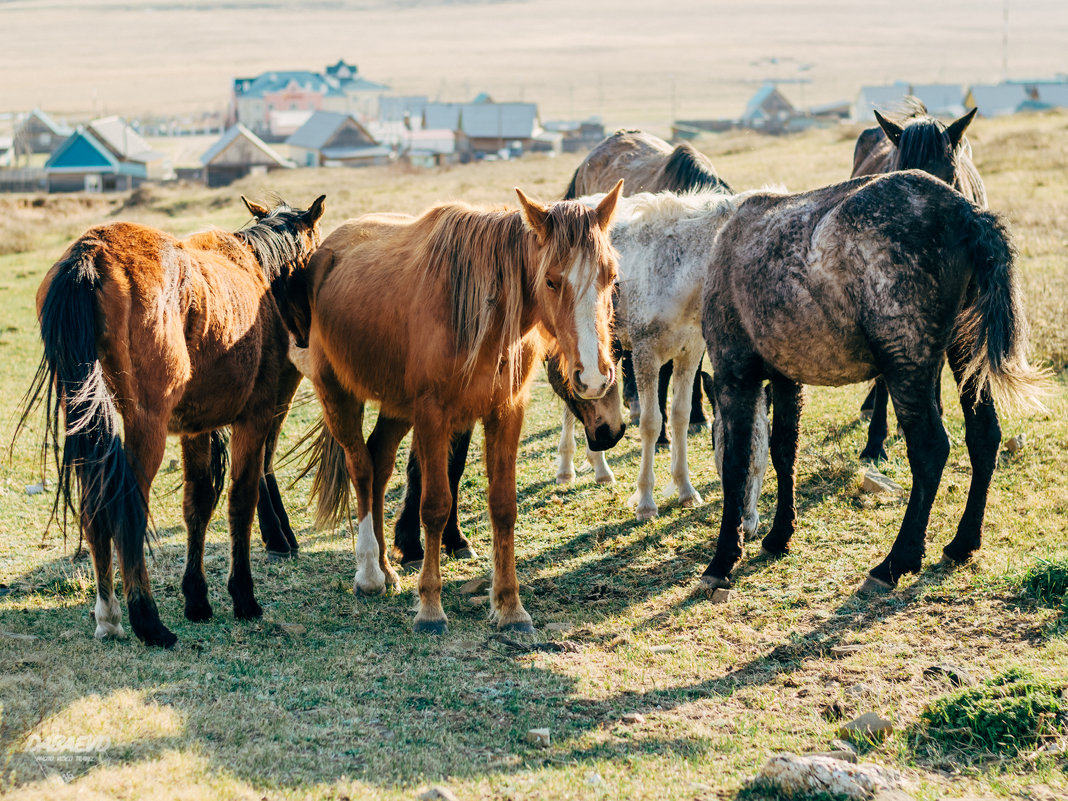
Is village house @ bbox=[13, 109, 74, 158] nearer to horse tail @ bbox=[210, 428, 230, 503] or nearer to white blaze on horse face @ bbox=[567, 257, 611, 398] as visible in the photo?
horse tail @ bbox=[210, 428, 230, 503]

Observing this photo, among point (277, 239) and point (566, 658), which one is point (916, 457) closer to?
point (566, 658)

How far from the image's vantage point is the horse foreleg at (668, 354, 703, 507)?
7.63 meters

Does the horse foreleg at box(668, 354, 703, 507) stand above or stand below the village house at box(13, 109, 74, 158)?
below

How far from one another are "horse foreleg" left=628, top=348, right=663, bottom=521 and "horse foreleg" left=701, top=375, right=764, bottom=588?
127 cm

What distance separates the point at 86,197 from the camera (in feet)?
155

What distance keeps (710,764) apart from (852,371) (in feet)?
Answer: 8.60

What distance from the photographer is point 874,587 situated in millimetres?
5754

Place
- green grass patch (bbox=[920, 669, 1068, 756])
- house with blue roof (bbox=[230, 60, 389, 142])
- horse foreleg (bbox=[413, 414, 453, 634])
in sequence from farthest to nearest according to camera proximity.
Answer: house with blue roof (bbox=[230, 60, 389, 142]) → horse foreleg (bbox=[413, 414, 453, 634]) → green grass patch (bbox=[920, 669, 1068, 756])

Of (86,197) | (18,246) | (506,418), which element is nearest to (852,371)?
(506,418)

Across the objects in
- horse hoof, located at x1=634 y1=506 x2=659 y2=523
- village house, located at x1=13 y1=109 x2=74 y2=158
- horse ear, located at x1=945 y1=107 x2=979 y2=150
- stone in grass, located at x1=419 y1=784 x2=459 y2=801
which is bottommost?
horse hoof, located at x1=634 y1=506 x2=659 y2=523

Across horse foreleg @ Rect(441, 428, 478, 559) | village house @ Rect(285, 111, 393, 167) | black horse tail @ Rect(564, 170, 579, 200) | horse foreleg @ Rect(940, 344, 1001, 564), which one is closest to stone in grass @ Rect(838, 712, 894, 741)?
horse foreleg @ Rect(940, 344, 1001, 564)

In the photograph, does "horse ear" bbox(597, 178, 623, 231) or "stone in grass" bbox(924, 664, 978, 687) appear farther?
"horse ear" bbox(597, 178, 623, 231)

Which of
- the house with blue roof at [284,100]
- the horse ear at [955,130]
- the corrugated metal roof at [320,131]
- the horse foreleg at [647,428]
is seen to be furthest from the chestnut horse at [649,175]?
the house with blue roof at [284,100]

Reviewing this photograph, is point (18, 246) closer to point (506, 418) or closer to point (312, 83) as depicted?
point (506, 418)
